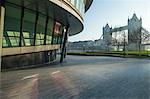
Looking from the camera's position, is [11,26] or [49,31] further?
[49,31]

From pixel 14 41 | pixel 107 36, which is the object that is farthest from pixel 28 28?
pixel 107 36

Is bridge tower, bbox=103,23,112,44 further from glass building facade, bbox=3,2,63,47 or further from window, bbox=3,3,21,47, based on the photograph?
window, bbox=3,3,21,47

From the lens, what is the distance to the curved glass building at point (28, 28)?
17.4m

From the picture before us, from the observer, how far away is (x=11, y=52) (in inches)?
726

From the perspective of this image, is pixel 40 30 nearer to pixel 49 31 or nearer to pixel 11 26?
pixel 49 31

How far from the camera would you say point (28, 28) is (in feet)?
68.2

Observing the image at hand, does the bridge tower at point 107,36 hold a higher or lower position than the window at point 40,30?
higher

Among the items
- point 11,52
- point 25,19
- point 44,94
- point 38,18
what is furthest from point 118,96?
point 38,18

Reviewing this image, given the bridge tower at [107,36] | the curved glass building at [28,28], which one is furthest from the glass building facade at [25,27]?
the bridge tower at [107,36]

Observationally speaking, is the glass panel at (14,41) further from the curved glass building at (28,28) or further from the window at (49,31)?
the window at (49,31)

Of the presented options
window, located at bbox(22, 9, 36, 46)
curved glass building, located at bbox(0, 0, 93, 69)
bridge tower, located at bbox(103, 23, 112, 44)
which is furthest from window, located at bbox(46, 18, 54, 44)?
bridge tower, located at bbox(103, 23, 112, 44)

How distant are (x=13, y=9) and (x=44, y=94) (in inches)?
414

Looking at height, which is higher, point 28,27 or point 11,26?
point 28,27

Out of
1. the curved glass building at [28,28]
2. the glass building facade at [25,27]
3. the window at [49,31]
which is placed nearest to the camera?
the curved glass building at [28,28]
